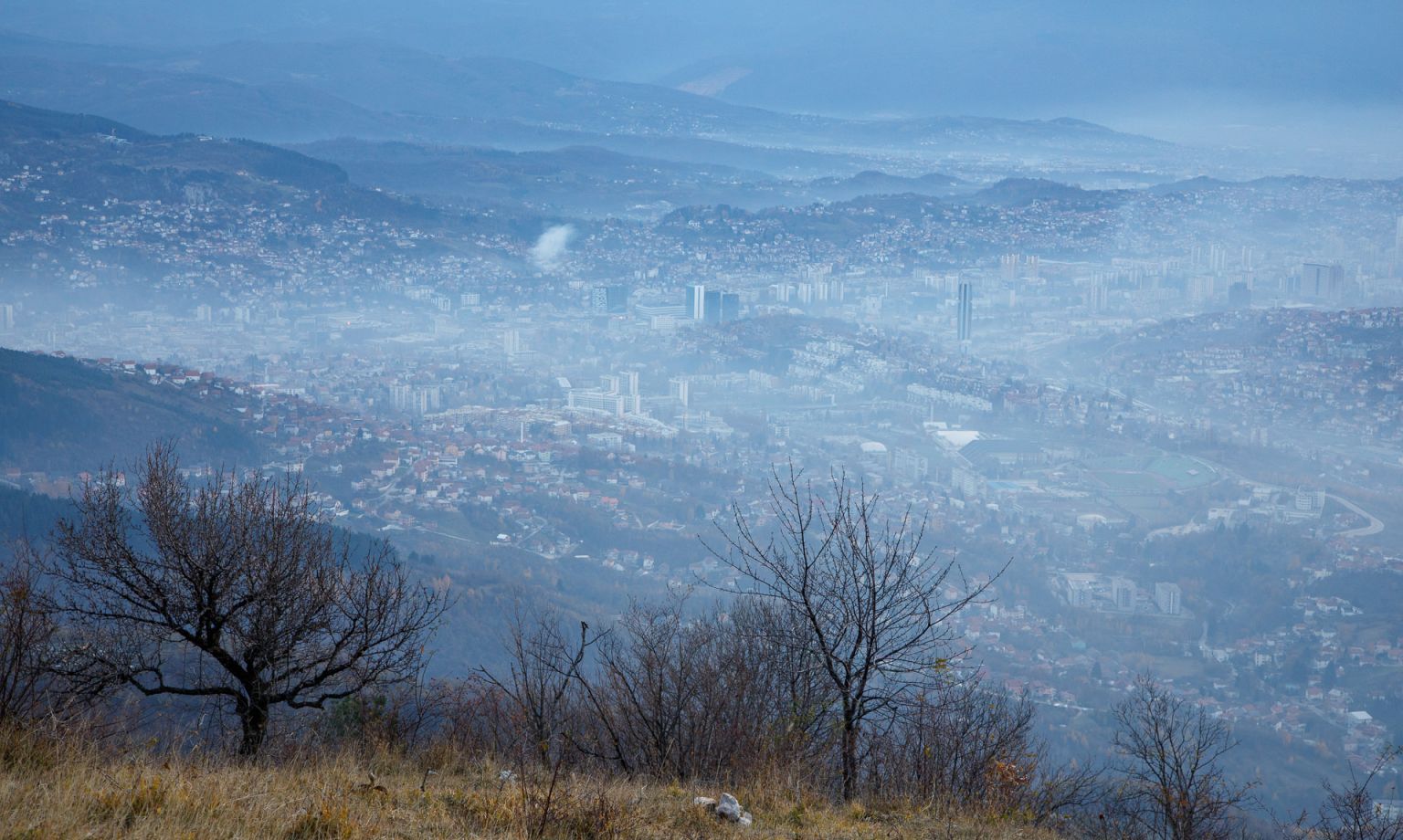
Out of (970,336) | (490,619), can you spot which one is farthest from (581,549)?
(970,336)

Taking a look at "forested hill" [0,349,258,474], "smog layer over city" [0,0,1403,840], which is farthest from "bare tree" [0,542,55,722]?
"forested hill" [0,349,258,474]

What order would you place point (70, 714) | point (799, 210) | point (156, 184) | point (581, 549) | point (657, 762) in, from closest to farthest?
point (70, 714) → point (657, 762) → point (581, 549) → point (156, 184) → point (799, 210)

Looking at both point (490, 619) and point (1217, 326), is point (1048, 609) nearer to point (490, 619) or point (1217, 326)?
point (490, 619)

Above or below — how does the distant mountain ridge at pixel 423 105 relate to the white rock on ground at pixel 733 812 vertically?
above

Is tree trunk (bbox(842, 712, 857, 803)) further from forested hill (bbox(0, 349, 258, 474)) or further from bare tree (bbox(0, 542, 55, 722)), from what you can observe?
forested hill (bbox(0, 349, 258, 474))

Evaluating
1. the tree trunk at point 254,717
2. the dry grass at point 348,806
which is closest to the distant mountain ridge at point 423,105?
the tree trunk at point 254,717

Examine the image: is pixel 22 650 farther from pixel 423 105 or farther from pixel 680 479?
pixel 423 105

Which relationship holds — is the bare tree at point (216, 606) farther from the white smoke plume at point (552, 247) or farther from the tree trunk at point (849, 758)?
the white smoke plume at point (552, 247)
